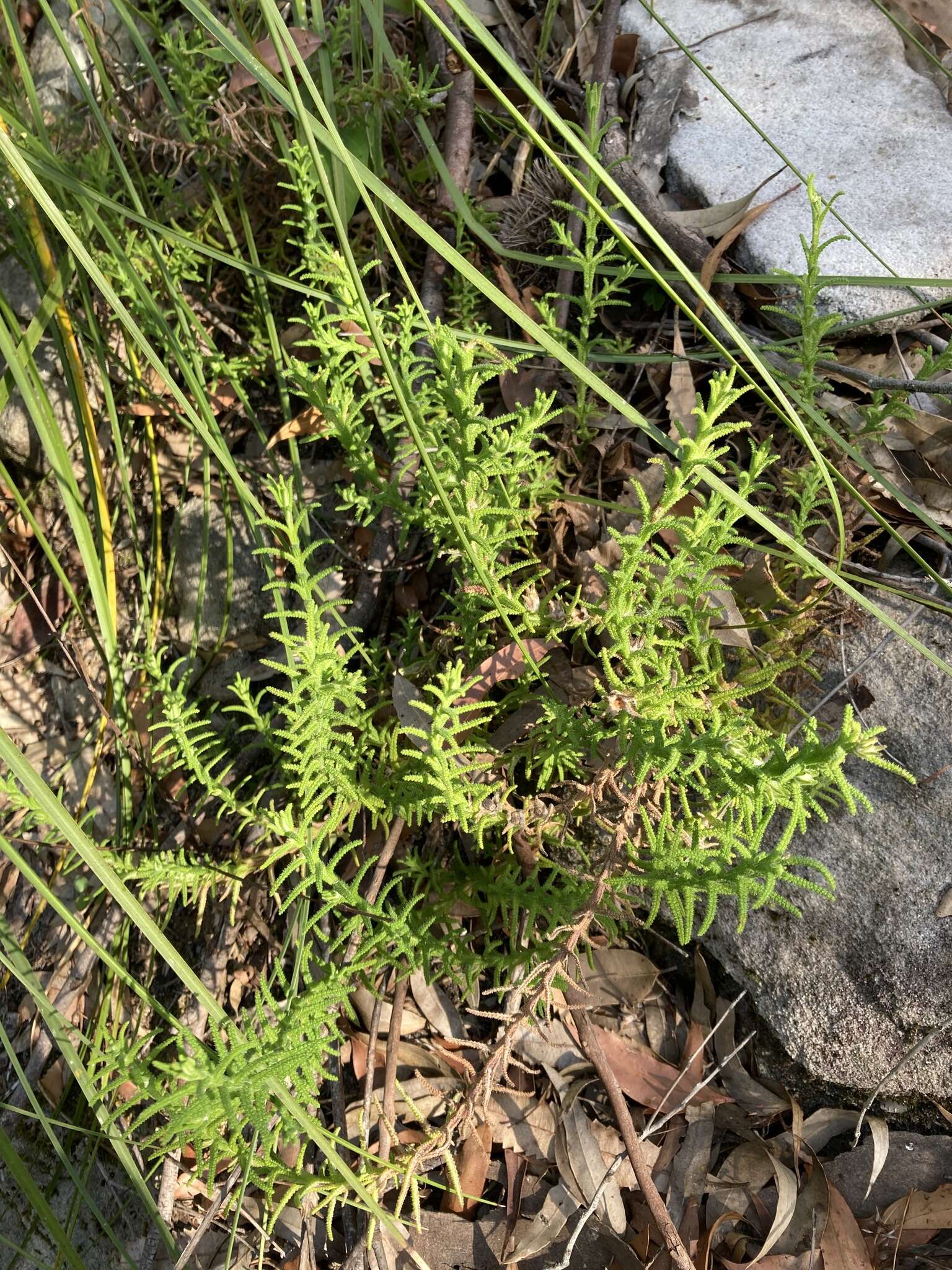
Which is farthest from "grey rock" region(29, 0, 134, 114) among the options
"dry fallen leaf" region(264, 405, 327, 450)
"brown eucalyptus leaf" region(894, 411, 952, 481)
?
"brown eucalyptus leaf" region(894, 411, 952, 481)

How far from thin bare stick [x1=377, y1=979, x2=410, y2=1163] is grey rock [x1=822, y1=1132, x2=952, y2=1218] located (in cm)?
81

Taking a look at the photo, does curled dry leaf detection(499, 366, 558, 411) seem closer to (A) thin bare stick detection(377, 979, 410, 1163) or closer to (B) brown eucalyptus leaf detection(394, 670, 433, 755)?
(B) brown eucalyptus leaf detection(394, 670, 433, 755)

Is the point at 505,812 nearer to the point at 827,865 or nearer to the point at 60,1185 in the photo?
the point at 827,865

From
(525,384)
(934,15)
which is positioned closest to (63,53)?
(525,384)

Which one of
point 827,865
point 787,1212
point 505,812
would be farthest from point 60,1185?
point 827,865

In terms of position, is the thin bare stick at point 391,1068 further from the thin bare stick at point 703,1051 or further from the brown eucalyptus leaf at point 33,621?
the brown eucalyptus leaf at point 33,621

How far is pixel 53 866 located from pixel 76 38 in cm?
218

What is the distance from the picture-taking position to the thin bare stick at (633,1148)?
4.49 feet

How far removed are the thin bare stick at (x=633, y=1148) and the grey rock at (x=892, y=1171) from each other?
1.18 ft

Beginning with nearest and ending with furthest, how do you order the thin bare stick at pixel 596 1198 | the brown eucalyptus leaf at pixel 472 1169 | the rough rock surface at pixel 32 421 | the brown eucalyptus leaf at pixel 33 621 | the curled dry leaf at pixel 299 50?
1. the thin bare stick at pixel 596 1198
2. the brown eucalyptus leaf at pixel 472 1169
3. the curled dry leaf at pixel 299 50
4. the rough rock surface at pixel 32 421
5. the brown eucalyptus leaf at pixel 33 621

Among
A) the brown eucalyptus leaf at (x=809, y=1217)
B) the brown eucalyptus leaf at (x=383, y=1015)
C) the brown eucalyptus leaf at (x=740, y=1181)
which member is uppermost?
the brown eucalyptus leaf at (x=383, y=1015)

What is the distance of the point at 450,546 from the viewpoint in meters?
1.57

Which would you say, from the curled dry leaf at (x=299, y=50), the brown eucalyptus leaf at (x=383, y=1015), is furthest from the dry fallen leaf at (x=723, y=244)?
the brown eucalyptus leaf at (x=383, y=1015)

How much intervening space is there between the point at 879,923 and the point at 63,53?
2841 millimetres
